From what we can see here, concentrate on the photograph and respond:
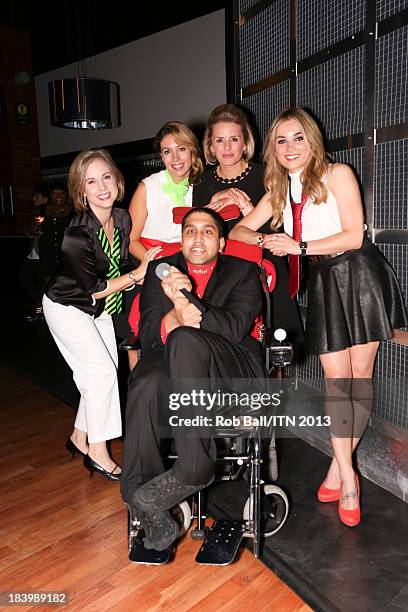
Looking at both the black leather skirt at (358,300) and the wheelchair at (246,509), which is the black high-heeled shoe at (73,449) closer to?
the wheelchair at (246,509)

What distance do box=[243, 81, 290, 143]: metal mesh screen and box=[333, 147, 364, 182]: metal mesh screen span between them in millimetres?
622

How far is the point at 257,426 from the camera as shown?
1.91 metres

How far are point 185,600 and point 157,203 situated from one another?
179cm

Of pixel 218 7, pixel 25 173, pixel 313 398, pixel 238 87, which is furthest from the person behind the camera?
pixel 25 173

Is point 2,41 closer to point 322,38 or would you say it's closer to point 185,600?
point 322,38

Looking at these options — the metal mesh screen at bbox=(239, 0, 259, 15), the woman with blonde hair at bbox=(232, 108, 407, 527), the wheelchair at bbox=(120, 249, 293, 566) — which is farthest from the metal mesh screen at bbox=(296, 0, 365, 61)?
the wheelchair at bbox=(120, 249, 293, 566)

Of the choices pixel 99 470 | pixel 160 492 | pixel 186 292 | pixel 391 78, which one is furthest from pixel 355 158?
pixel 99 470

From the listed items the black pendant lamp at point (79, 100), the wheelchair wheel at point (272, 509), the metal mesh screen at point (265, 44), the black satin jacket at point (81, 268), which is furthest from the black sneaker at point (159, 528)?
the black pendant lamp at point (79, 100)

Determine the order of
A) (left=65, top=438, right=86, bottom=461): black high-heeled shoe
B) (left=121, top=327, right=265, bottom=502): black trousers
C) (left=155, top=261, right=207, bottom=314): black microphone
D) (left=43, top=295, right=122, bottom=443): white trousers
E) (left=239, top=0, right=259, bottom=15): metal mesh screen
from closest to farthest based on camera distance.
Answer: (left=121, top=327, right=265, bottom=502): black trousers, (left=155, top=261, right=207, bottom=314): black microphone, (left=43, top=295, right=122, bottom=443): white trousers, (left=65, top=438, right=86, bottom=461): black high-heeled shoe, (left=239, top=0, right=259, bottom=15): metal mesh screen

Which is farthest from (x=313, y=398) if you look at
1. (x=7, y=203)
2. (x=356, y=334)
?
(x=7, y=203)

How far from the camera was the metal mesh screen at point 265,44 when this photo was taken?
3129 millimetres

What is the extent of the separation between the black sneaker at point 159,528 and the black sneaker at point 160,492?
0.11ft

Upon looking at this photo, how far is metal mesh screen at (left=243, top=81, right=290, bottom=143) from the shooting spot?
3213 millimetres

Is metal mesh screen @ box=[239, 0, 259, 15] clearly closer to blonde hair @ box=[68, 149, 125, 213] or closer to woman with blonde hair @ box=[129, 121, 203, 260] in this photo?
woman with blonde hair @ box=[129, 121, 203, 260]
